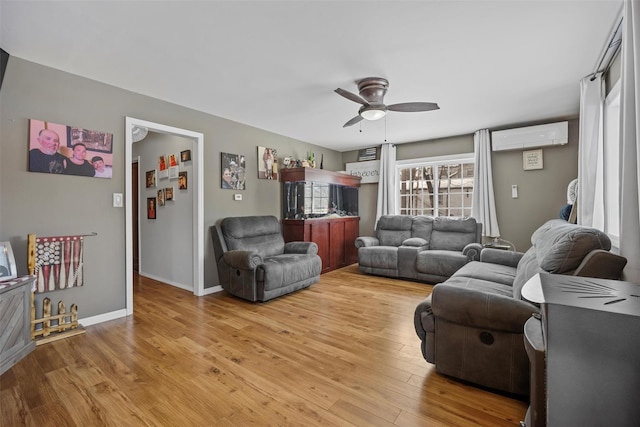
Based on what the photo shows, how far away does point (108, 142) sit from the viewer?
283 cm

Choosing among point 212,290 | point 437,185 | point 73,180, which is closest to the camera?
point 73,180

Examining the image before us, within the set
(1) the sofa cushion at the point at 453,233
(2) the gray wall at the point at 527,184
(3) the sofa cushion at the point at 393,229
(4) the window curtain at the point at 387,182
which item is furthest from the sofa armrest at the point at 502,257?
(4) the window curtain at the point at 387,182

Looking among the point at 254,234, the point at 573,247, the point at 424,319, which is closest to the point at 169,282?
the point at 254,234

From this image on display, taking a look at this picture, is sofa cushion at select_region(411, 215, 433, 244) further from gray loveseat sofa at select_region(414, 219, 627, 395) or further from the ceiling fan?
gray loveseat sofa at select_region(414, 219, 627, 395)

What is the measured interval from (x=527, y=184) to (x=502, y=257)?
1.89 meters

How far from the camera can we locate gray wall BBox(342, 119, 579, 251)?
410 cm

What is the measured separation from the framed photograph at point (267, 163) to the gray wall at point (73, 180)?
939 millimetres

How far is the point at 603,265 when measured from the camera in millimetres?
1353

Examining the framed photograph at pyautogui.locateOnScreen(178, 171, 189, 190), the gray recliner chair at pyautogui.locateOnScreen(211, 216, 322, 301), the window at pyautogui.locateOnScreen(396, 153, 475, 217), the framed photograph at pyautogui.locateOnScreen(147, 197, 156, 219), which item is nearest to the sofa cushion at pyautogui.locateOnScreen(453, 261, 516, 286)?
the gray recliner chair at pyautogui.locateOnScreen(211, 216, 322, 301)

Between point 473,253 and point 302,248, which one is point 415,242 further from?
point 302,248

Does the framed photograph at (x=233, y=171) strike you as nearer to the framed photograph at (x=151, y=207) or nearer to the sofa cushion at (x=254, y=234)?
the sofa cushion at (x=254, y=234)

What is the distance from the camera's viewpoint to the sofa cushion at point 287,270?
326 cm

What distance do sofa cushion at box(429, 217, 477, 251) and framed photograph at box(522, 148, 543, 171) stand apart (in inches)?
44.6

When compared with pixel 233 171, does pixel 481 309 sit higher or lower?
lower
